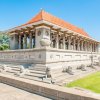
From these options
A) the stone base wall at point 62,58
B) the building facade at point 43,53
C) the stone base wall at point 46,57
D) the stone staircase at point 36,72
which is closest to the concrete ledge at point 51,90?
the stone staircase at point 36,72

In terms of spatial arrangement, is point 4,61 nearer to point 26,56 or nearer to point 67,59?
point 26,56

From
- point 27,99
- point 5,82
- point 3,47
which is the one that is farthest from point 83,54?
point 3,47

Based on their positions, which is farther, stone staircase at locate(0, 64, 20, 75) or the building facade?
Result: stone staircase at locate(0, 64, 20, 75)

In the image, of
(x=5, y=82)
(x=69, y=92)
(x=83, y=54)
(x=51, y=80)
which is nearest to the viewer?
(x=69, y=92)

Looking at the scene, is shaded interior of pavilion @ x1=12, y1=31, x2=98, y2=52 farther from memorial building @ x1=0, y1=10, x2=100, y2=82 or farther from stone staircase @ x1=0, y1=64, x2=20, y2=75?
stone staircase @ x1=0, y1=64, x2=20, y2=75

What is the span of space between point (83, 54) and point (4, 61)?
1150 centimetres

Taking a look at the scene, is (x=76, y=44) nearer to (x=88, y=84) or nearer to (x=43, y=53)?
(x=43, y=53)

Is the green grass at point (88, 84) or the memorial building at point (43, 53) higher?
the memorial building at point (43, 53)

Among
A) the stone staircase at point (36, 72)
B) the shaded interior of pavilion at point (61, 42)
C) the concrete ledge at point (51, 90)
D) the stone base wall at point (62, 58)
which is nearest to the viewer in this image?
the concrete ledge at point (51, 90)

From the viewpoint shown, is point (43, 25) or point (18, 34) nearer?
point (43, 25)

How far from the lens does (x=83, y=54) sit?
70.7 ft

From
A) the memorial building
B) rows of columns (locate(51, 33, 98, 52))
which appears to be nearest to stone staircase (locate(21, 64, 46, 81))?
the memorial building

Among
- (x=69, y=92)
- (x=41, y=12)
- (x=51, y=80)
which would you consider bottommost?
(x=51, y=80)

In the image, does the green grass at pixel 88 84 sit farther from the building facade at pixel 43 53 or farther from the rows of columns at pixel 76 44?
the rows of columns at pixel 76 44
